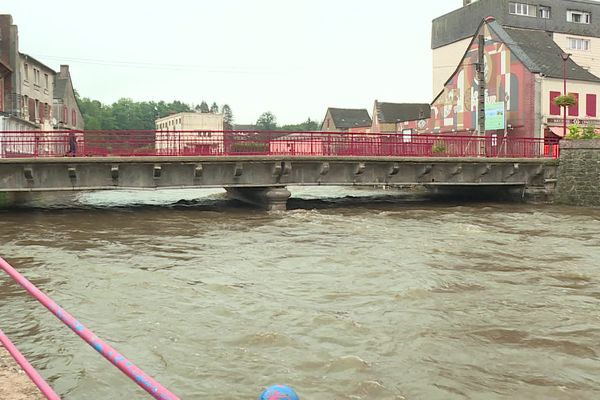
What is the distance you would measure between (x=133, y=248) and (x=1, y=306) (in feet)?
20.1

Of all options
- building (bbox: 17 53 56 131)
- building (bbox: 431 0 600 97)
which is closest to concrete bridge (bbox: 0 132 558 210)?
building (bbox: 17 53 56 131)

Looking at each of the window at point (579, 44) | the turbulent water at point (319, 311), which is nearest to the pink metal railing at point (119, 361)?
the turbulent water at point (319, 311)

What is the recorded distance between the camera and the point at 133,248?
1420 cm

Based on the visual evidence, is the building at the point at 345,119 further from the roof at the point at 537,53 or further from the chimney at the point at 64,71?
the roof at the point at 537,53

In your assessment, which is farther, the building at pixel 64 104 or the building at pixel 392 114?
the building at pixel 392 114

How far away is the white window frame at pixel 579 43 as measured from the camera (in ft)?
159

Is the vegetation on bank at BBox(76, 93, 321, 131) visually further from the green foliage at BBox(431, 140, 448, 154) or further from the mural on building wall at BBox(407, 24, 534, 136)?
the green foliage at BBox(431, 140, 448, 154)

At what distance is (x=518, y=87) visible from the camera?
35.5 m

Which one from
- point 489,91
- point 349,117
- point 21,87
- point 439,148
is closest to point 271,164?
point 439,148

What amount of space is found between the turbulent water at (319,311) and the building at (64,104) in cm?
4242

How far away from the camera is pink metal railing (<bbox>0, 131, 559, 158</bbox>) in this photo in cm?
2144

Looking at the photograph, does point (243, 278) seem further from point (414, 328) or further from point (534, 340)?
point (534, 340)

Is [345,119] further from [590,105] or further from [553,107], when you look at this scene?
[553,107]

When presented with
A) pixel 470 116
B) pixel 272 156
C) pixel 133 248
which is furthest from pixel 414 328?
pixel 470 116
